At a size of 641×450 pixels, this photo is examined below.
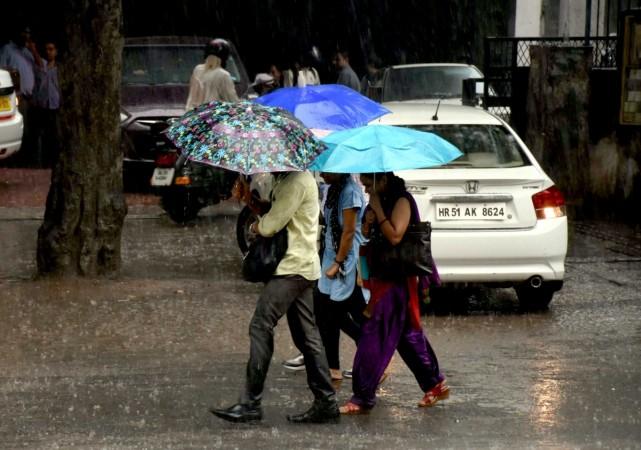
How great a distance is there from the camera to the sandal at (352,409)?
24.5 feet

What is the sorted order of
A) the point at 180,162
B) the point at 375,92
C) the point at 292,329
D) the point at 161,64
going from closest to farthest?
1. the point at 292,329
2. the point at 180,162
3. the point at 161,64
4. the point at 375,92

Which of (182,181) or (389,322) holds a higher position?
(389,322)

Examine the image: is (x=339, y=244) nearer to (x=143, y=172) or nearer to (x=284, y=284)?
(x=284, y=284)

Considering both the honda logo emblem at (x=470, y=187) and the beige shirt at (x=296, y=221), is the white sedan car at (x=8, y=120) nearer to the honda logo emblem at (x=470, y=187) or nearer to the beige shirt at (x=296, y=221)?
the honda logo emblem at (x=470, y=187)

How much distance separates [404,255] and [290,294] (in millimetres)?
701

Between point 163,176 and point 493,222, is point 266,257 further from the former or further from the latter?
point 163,176

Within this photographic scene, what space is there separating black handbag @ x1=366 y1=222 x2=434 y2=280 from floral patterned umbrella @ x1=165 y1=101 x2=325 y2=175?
2.26ft

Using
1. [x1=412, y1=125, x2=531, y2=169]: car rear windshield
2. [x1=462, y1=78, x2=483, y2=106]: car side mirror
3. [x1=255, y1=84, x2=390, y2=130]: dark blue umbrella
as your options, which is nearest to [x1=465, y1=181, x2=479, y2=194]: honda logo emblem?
[x1=412, y1=125, x2=531, y2=169]: car rear windshield

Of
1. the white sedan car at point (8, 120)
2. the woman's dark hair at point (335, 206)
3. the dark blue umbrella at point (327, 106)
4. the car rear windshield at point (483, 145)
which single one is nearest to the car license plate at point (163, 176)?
the white sedan car at point (8, 120)

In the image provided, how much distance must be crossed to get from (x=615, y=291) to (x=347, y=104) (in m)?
4.04

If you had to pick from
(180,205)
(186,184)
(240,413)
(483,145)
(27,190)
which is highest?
(483,145)

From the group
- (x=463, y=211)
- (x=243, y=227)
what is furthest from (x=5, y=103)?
(x=463, y=211)

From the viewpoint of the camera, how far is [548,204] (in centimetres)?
1012

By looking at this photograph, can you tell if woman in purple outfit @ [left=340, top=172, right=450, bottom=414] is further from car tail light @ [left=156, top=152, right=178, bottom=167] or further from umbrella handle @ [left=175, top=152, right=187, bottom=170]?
car tail light @ [left=156, top=152, right=178, bottom=167]
